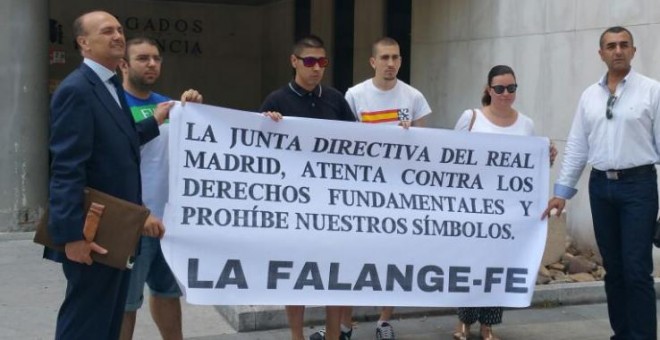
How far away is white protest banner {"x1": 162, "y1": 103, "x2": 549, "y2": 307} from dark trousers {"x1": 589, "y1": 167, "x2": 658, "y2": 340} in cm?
39

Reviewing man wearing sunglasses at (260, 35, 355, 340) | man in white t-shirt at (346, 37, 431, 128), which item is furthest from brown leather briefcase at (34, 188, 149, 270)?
man in white t-shirt at (346, 37, 431, 128)

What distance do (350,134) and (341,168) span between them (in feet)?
0.70

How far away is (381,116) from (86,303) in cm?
259

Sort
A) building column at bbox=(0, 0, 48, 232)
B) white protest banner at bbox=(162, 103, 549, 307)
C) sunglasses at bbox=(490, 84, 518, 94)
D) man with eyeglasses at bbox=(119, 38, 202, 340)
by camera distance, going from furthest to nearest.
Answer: building column at bbox=(0, 0, 48, 232) < sunglasses at bbox=(490, 84, 518, 94) < white protest banner at bbox=(162, 103, 549, 307) < man with eyeglasses at bbox=(119, 38, 202, 340)

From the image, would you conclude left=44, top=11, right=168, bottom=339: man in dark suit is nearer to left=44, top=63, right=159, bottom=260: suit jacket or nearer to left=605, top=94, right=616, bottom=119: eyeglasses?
left=44, top=63, right=159, bottom=260: suit jacket

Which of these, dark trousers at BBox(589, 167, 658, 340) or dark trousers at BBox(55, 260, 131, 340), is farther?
dark trousers at BBox(589, 167, 658, 340)

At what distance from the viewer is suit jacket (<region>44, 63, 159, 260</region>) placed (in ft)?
11.7

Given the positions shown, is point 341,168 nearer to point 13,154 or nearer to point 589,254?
point 589,254

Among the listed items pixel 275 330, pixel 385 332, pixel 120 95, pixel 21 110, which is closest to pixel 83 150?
pixel 120 95

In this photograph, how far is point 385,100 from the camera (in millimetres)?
5711

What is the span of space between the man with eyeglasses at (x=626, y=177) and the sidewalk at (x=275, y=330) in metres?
0.91

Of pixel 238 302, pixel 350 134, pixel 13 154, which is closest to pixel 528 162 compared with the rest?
pixel 350 134

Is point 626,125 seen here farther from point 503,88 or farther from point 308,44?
point 308,44

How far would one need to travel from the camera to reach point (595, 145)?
5227 millimetres
